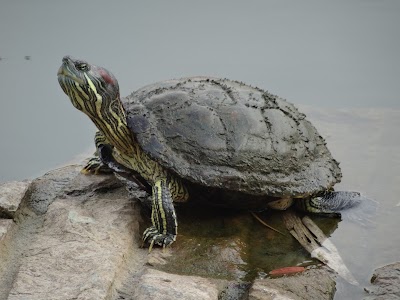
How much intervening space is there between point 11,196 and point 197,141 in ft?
4.45

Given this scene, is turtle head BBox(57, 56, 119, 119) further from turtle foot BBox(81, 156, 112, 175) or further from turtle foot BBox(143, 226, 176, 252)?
turtle foot BBox(143, 226, 176, 252)

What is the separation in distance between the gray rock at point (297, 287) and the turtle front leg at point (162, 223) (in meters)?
0.70

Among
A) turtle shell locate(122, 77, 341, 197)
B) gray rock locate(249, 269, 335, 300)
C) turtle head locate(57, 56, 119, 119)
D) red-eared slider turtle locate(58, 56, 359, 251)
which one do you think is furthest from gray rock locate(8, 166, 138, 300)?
gray rock locate(249, 269, 335, 300)

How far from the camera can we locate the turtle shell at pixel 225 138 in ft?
12.0

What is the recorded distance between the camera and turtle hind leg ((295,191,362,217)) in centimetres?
425

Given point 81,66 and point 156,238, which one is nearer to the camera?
point 156,238

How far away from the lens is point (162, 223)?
11.7 feet

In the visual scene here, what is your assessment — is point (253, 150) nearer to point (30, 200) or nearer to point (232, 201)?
point (232, 201)

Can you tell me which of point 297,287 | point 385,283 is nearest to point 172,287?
point 297,287

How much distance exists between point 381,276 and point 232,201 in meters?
1.14

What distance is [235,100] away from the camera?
3.98 metres

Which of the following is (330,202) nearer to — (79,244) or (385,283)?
(385,283)

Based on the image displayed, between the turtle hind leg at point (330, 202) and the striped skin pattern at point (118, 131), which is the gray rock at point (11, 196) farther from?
the turtle hind leg at point (330, 202)

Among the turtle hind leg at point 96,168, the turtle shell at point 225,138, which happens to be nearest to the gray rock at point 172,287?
the turtle shell at point 225,138
